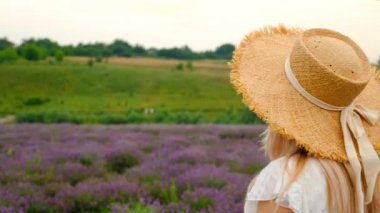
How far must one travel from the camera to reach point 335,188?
5.60ft

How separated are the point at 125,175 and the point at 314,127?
162 inches

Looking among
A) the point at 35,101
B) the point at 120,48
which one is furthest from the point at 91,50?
the point at 35,101

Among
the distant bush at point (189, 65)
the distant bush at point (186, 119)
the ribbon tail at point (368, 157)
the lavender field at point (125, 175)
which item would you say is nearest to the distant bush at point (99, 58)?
the distant bush at point (189, 65)

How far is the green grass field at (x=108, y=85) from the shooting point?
141 ft

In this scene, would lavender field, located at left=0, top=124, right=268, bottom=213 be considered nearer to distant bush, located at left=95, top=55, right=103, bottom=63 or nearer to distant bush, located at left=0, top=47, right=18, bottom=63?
distant bush, located at left=0, top=47, right=18, bottom=63

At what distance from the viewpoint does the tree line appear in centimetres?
6209

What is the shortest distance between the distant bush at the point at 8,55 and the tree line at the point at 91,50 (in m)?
0.56

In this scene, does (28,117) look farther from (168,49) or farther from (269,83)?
(168,49)

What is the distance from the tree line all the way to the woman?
60.5m

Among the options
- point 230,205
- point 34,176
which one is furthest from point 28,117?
point 230,205

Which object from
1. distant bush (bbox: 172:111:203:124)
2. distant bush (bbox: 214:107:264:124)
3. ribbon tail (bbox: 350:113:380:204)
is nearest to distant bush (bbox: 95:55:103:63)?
distant bush (bbox: 172:111:203:124)

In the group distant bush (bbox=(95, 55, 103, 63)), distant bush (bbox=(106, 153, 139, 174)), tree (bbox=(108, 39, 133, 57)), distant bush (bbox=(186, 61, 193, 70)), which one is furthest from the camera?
tree (bbox=(108, 39, 133, 57))

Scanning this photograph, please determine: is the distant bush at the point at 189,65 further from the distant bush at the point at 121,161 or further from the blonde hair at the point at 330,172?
the blonde hair at the point at 330,172

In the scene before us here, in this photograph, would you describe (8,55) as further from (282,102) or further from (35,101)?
(282,102)
